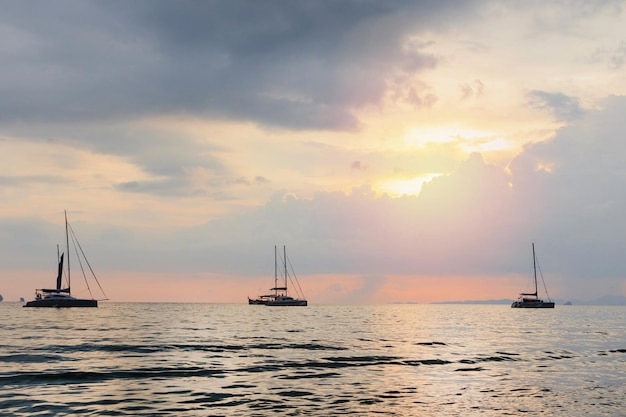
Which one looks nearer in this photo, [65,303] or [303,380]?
[303,380]

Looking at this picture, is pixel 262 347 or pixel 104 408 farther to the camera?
pixel 262 347

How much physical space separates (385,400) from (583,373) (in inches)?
767

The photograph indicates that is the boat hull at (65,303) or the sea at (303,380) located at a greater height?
the boat hull at (65,303)

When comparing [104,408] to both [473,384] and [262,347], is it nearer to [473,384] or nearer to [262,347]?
[473,384]

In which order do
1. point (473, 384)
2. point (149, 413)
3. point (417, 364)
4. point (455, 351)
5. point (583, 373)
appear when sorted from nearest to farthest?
point (149, 413)
point (473, 384)
point (583, 373)
point (417, 364)
point (455, 351)

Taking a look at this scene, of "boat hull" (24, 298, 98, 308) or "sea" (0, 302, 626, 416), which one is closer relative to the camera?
"sea" (0, 302, 626, 416)

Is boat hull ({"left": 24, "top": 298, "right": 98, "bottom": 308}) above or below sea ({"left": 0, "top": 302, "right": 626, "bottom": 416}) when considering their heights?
above

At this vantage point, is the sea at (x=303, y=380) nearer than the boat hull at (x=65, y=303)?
Yes

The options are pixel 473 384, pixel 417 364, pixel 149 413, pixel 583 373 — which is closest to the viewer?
pixel 149 413

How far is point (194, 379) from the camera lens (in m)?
36.2

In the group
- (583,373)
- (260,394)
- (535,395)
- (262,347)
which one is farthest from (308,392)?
(262,347)

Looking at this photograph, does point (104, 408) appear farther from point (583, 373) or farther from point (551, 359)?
point (551, 359)

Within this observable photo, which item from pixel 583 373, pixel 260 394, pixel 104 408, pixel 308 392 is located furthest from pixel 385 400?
pixel 583 373

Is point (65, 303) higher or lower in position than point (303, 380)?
higher
